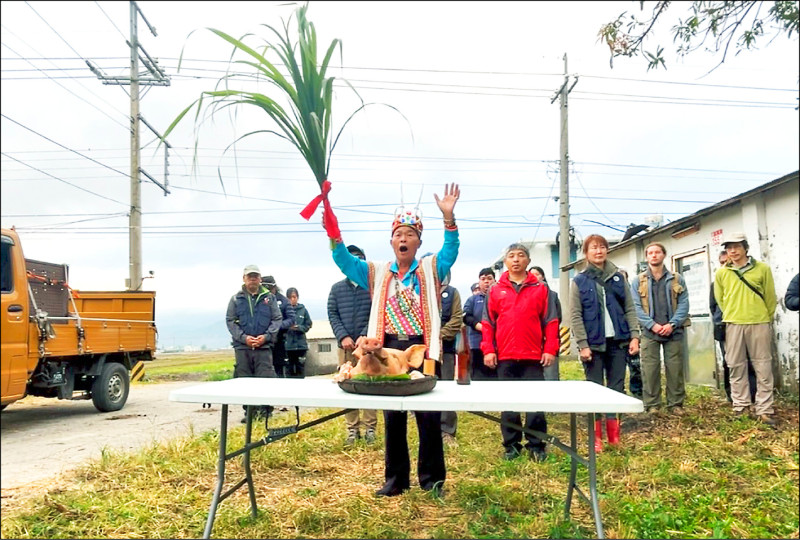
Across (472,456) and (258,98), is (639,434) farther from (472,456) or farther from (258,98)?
(258,98)

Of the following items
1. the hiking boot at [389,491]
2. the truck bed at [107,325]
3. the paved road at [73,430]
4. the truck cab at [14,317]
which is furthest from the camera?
the truck bed at [107,325]

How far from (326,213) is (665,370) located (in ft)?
12.4

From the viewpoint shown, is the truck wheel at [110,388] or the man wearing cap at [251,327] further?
the truck wheel at [110,388]

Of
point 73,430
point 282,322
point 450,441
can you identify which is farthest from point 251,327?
point 450,441

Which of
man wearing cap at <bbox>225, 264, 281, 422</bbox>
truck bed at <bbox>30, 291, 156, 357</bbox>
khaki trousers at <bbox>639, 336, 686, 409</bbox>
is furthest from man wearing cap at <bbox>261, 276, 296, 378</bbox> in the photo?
khaki trousers at <bbox>639, 336, 686, 409</bbox>

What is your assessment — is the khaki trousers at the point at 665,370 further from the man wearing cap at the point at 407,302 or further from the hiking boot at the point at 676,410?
the man wearing cap at the point at 407,302

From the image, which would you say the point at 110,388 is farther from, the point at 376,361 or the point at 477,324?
the point at 376,361

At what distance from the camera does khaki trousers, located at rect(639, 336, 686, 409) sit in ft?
16.8

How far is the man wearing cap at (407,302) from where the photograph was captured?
3.14 metres

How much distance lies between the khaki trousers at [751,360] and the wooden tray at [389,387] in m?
3.33

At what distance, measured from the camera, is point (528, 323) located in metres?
4.06

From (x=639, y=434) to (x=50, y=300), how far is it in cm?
615

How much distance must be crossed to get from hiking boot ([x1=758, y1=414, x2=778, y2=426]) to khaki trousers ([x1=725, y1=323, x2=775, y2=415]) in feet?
0.08

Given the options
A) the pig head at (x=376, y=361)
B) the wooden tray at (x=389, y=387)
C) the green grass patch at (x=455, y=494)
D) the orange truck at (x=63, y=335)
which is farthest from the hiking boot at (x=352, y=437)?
the orange truck at (x=63, y=335)
